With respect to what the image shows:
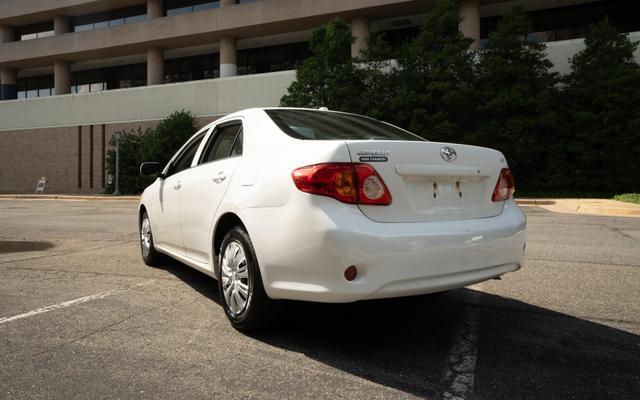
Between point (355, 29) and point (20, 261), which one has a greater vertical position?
point (355, 29)

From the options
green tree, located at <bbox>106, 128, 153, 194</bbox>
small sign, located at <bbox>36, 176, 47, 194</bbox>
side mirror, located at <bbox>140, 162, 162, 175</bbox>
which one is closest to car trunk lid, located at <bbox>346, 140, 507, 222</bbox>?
side mirror, located at <bbox>140, 162, 162, 175</bbox>

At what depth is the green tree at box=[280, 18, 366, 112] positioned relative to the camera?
21.0 m

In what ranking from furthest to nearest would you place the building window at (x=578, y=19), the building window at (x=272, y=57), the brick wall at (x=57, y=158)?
the building window at (x=272, y=57)
the brick wall at (x=57, y=158)
the building window at (x=578, y=19)

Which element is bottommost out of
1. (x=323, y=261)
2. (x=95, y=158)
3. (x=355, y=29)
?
A: (x=323, y=261)

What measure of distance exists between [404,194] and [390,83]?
18.3m

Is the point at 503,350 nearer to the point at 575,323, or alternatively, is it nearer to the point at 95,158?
the point at 575,323

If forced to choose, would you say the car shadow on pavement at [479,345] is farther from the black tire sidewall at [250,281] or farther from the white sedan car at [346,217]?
the white sedan car at [346,217]

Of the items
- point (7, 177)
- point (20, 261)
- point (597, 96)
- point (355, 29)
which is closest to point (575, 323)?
point (20, 261)

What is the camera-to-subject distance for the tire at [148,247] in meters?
5.80

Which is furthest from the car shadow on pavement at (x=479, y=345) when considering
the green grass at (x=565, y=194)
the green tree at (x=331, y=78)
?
the green tree at (x=331, y=78)

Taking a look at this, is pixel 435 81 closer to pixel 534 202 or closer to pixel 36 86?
pixel 534 202

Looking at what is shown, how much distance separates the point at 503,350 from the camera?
3.16m

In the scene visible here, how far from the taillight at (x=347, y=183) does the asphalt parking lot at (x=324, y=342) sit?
97cm

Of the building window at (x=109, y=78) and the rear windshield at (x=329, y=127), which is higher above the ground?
the building window at (x=109, y=78)
